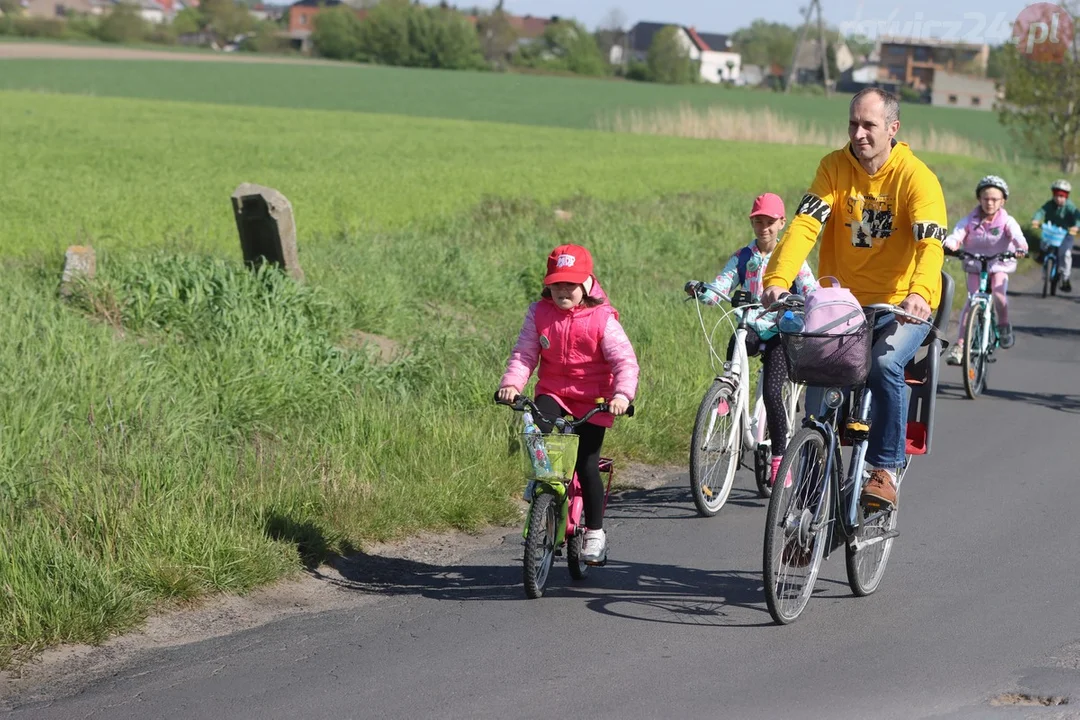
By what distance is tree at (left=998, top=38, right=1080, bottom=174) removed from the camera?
51219mm

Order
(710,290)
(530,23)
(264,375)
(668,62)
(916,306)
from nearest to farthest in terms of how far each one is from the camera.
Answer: (916,306), (710,290), (264,375), (668,62), (530,23)

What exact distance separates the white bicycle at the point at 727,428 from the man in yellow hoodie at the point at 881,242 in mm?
1489

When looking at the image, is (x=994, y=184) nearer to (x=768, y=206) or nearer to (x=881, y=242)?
(x=768, y=206)

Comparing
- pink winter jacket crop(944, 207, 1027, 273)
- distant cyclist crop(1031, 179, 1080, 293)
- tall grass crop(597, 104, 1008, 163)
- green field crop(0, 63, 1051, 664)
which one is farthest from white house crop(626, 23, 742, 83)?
pink winter jacket crop(944, 207, 1027, 273)

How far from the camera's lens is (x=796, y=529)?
5770 millimetres

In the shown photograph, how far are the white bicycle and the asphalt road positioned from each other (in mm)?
214

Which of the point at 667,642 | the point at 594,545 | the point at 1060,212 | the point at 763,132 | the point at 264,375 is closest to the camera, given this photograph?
the point at 667,642

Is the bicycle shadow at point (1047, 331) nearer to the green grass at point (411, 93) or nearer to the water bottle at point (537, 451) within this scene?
the water bottle at point (537, 451)

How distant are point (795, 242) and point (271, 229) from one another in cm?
759

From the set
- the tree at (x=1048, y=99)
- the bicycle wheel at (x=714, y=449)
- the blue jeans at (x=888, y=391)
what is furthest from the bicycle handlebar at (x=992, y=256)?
the tree at (x=1048, y=99)

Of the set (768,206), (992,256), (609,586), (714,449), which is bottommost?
(609,586)

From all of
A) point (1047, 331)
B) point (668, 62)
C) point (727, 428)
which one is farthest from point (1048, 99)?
point (668, 62)

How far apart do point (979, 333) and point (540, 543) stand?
722 cm

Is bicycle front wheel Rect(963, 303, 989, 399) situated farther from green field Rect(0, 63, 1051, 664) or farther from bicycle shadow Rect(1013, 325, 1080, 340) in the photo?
bicycle shadow Rect(1013, 325, 1080, 340)
